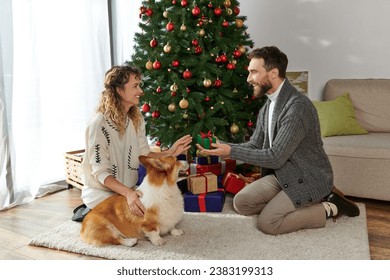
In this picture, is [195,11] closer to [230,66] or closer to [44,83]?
[230,66]

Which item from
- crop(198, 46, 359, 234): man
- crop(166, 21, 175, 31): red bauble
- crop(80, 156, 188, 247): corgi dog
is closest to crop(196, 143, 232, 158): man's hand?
crop(198, 46, 359, 234): man

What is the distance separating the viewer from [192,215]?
8.52 ft

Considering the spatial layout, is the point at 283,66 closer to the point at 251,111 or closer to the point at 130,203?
the point at 251,111

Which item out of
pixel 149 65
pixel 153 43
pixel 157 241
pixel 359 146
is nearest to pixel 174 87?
pixel 149 65

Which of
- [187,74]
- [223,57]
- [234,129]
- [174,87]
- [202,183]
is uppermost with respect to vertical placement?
[223,57]

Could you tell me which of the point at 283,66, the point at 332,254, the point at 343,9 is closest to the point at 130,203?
the point at 332,254

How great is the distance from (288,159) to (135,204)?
96 centimetres

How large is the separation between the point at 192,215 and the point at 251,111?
1195 millimetres

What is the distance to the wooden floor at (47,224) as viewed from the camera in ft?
6.91

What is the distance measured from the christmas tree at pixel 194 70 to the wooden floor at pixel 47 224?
948 mm

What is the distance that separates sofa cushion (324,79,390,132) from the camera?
333cm

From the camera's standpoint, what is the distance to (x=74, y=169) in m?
3.29

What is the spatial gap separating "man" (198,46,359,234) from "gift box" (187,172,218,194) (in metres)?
0.33
